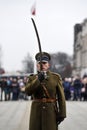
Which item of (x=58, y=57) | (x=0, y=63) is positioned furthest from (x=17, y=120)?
(x=58, y=57)

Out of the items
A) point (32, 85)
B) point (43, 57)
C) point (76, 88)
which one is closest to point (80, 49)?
point (76, 88)

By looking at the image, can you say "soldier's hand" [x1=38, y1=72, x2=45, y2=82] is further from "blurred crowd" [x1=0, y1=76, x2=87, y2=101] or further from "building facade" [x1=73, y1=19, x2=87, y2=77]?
"building facade" [x1=73, y1=19, x2=87, y2=77]

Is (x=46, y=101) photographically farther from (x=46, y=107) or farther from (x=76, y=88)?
(x=76, y=88)

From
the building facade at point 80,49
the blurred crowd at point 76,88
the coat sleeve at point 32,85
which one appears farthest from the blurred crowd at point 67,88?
the building facade at point 80,49

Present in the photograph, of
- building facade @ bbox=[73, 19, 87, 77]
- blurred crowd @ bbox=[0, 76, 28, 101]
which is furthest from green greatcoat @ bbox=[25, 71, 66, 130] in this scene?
building facade @ bbox=[73, 19, 87, 77]

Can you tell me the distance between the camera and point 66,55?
16300 cm

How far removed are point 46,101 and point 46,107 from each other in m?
0.10

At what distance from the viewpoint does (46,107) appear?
31.1ft

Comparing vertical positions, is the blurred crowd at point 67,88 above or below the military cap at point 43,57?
below

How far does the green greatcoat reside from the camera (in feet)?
30.8

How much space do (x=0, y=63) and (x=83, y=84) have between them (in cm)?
10063

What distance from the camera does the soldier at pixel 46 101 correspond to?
30.7 feet

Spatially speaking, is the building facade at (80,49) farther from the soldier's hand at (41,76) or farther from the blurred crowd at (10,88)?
the soldier's hand at (41,76)

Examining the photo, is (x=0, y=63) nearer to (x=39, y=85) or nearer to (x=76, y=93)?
(x=76, y=93)
